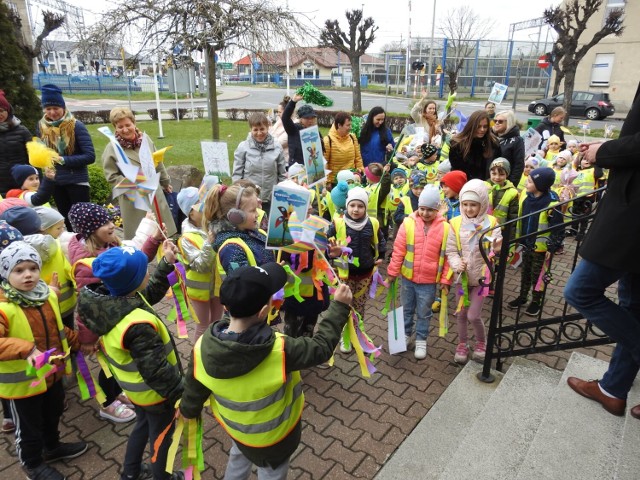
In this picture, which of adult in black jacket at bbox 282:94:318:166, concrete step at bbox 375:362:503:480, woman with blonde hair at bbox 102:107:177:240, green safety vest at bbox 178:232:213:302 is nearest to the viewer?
concrete step at bbox 375:362:503:480

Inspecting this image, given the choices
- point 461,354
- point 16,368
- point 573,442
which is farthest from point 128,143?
point 573,442

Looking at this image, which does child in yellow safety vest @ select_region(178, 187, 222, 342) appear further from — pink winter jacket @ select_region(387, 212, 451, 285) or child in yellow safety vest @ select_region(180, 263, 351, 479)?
pink winter jacket @ select_region(387, 212, 451, 285)

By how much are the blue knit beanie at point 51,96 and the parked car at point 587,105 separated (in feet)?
87.3

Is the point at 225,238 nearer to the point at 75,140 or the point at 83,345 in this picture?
the point at 83,345

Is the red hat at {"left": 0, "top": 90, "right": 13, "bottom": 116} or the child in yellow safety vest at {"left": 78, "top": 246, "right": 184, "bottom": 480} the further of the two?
the red hat at {"left": 0, "top": 90, "right": 13, "bottom": 116}

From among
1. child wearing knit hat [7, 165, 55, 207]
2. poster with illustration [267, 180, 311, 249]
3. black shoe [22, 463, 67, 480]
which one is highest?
poster with illustration [267, 180, 311, 249]

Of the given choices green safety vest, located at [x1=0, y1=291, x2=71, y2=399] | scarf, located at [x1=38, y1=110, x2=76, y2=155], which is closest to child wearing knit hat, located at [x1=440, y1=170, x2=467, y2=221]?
green safety vest, located at [x1=0, y1=291, x2=71, y2=399]

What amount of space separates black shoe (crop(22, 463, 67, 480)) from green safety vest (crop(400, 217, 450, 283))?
2906 millimetres

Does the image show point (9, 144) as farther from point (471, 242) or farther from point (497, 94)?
point (497, 94)

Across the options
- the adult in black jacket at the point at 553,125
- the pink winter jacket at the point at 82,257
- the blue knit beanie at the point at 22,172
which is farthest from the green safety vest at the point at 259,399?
the adult in black jacket at the point at 553,125

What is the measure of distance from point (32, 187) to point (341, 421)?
395 cm

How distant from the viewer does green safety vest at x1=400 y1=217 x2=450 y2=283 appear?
3.85 m

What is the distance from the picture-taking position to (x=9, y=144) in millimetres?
5281

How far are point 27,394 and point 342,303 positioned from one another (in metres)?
1.96
